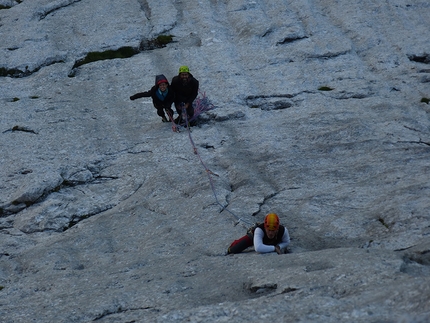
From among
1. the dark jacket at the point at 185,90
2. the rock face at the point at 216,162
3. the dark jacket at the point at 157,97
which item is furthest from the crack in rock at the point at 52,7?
the dark jacket at the point at 185,90

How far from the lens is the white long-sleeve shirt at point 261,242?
10875 millimetres

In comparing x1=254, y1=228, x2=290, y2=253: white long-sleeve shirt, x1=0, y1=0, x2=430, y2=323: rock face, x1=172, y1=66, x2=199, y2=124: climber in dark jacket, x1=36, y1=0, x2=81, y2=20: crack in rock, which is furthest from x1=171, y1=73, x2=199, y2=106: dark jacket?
x1=36, y1=0, x2=81, y2=20: crack in rock

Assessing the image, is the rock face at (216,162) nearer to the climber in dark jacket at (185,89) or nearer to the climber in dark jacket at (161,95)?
the climber in dark jacket at (161,95)

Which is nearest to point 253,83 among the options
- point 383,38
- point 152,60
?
point 152,60

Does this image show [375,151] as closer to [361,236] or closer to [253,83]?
[361,236]

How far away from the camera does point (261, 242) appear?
35.8ft

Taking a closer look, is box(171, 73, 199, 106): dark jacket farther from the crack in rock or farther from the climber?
the crack in rock

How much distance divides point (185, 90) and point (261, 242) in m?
6.06

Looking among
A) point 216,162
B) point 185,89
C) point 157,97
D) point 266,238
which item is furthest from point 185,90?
point 266,238

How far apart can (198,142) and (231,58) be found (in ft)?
16.5

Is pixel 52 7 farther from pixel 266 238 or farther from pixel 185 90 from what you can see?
pixel 266 238

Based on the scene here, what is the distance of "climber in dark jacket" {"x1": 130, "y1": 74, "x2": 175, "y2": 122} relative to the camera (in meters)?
15.7

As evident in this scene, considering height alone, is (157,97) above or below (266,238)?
above

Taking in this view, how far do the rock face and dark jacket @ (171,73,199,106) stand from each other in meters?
0.87
